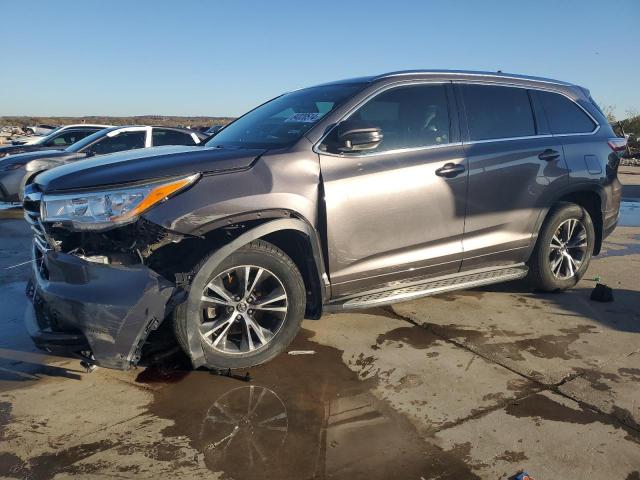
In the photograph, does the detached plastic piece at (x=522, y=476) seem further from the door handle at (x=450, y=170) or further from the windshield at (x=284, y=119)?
the windshield at (x=284, y=119)

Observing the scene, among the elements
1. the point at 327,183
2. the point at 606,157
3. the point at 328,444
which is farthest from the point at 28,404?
the point at 606,157

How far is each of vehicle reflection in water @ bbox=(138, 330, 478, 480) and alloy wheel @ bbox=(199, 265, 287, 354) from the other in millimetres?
236

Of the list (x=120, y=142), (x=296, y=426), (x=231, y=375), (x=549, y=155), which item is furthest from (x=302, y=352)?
(x=120, y=142)

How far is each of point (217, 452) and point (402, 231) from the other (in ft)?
6.51

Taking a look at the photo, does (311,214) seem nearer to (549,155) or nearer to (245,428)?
(245,428)

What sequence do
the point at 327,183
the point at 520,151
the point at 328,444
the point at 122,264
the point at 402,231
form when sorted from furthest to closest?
the point at 520,151 → the point at 402,231 → the point at 327,183 → the point at 122,264 → the point at 328,444

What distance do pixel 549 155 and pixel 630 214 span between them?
679 cm

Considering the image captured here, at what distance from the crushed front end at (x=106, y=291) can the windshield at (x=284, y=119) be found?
3.85 ft

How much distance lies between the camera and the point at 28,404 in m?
3.04

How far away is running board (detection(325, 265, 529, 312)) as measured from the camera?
143 inches

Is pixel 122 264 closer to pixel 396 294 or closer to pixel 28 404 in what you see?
pixel 28 404

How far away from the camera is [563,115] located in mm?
4914

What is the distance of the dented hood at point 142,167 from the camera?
302 cm

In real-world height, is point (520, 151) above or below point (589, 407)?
above
